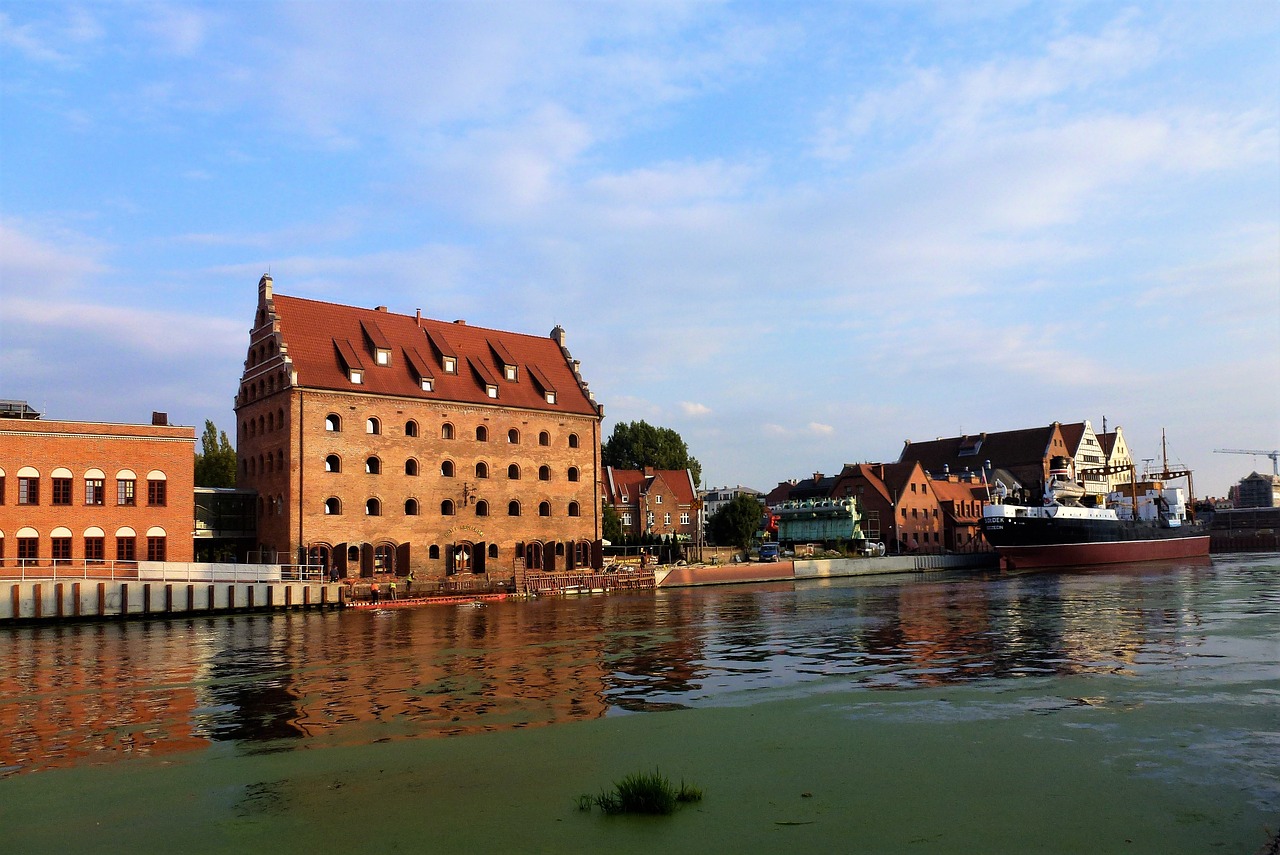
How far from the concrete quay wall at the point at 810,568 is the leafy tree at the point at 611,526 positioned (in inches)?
543

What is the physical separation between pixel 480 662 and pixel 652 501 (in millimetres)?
80802

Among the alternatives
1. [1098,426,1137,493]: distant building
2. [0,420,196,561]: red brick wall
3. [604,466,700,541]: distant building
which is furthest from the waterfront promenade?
[1098,426,1137,493]: distant building

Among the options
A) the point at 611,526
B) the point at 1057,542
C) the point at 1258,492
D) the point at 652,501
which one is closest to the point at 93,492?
the point at 611,526

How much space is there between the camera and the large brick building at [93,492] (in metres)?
42.5

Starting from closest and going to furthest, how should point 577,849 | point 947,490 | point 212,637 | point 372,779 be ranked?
point 577,849 → point 372,779 → point 212,637 → point 947,490

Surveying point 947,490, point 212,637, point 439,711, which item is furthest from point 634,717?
→ point 947,490

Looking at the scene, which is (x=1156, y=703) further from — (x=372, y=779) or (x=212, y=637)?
(x=212, y=637)

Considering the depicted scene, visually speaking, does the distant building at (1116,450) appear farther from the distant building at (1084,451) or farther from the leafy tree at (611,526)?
the leafy tree at (611,526)

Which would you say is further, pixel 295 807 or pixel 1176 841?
pixel 295 807

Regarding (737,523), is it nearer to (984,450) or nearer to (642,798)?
(984,450)

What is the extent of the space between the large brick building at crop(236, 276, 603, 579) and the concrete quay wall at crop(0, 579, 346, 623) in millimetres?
5244

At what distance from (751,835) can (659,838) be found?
813 millimetres

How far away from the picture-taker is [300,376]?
170 ft

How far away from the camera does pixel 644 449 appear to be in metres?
118
